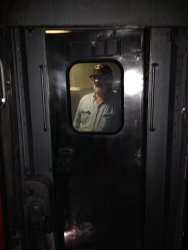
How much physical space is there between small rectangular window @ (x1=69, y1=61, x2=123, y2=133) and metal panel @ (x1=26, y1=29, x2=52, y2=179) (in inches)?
9.0

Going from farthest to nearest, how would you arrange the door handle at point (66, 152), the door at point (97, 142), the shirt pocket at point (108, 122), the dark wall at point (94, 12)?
the door handle at point (66, 152)
the shirt pocket at point (108, 122)
the door at point (97, 142)
the dark wall at point (94, 12)

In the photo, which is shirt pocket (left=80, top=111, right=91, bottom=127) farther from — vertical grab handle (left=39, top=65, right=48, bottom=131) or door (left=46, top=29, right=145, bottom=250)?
vertical grab handle (left=39, top=65, right=48, bottom=131)

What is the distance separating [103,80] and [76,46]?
34 cm

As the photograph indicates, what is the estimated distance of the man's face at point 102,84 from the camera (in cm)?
185

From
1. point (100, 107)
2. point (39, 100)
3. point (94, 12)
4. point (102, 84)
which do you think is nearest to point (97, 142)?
point (100, 107)

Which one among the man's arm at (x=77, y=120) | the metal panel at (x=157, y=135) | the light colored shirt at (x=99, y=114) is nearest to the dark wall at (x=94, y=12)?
the metal panel at (x=157, y=135)

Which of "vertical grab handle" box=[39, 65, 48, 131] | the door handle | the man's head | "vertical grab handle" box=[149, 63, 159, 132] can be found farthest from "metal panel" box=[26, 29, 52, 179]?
"vertical grab handle" box=[149, 63, 159, 132]

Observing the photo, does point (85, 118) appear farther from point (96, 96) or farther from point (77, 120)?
point (96, 96)

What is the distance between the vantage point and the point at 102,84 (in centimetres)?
187

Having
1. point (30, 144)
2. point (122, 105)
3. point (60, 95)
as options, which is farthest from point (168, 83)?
point (30, 144)

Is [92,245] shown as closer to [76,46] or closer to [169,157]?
[169,157]

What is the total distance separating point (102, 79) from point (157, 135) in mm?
622

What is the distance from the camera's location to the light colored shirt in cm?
189

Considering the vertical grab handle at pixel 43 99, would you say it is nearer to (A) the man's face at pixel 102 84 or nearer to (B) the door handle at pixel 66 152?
(B) the door handle at pixel 66 152
